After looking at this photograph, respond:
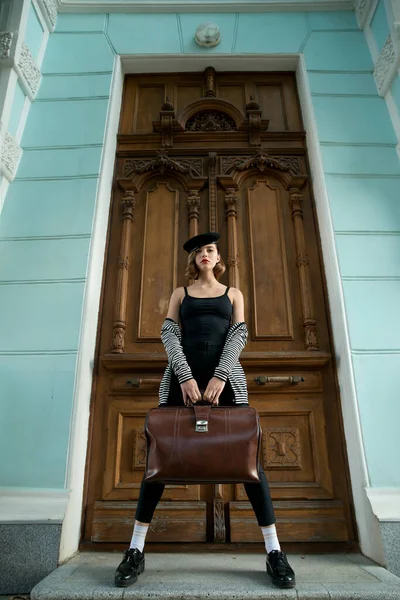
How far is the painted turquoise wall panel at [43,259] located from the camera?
2.87 meters

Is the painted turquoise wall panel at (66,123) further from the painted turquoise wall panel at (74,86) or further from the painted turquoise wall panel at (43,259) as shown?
the painted turquoise wall panel at (43,259)

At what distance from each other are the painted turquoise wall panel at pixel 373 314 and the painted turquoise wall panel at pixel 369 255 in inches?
3.4

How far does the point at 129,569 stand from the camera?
169 cm

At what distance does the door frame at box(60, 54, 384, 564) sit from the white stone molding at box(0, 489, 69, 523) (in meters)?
0.05

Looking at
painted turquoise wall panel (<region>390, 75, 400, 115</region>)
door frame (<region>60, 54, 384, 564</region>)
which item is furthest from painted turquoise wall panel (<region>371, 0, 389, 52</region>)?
door frame (<region>60, 54, 384, 564</region>)

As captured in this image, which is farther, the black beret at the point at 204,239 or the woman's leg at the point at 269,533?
the black beret at the point at 204,239

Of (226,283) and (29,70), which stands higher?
(29,70)

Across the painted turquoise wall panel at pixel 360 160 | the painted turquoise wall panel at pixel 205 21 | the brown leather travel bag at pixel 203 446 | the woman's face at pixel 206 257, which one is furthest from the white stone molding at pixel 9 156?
the painted turquoise wall panel at pixel 360 160

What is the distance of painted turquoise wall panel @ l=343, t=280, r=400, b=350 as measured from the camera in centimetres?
264

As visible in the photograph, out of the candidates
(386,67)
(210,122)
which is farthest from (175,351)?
(386,67)

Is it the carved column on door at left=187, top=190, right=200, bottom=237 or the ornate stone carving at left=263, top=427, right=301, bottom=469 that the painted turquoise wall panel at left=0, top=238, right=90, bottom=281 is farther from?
the ornate stone carving at left=263, top=427, right=301, bottom=469

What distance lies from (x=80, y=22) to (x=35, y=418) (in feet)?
12.7

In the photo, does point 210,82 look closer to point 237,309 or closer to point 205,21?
point 205,21

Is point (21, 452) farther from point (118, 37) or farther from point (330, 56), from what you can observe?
point (330, 56)
